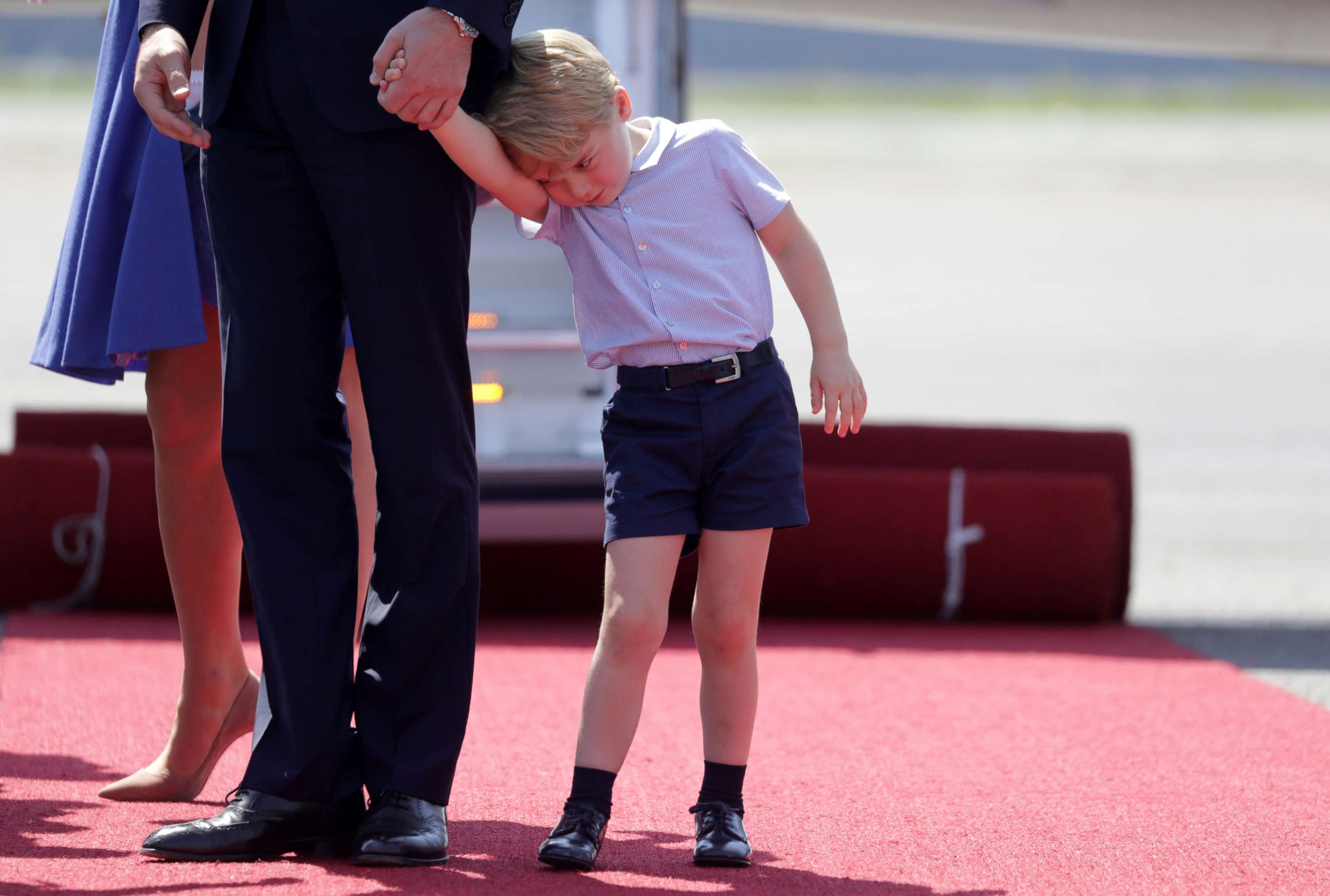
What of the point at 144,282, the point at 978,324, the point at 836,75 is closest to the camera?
the point at 144,282

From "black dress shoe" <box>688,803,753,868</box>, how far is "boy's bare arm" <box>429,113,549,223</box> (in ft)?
2.84

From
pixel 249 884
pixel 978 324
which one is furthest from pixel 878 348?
pixel 249 884

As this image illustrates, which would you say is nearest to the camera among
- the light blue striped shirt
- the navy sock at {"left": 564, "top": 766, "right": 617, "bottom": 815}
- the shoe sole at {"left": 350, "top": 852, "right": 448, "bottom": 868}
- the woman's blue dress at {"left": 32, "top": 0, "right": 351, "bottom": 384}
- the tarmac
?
the shoe sole at {"left": 350, "top": 852, "right": 448, "bottom": 868}

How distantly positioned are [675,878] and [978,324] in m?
13.6

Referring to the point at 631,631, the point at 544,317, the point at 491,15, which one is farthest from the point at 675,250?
the point at 544,317

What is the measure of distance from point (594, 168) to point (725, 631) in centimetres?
66

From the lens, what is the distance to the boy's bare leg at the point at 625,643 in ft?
6.98

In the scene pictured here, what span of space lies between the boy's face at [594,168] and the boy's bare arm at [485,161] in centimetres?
2

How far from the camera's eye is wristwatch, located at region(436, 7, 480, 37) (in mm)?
1917

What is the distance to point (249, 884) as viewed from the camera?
1889 mm

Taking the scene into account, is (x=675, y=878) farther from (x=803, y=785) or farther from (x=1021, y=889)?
(x=803, y=785)

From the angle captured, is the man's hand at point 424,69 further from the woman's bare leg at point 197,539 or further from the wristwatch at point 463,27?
the woman's bare leg at point 197,539

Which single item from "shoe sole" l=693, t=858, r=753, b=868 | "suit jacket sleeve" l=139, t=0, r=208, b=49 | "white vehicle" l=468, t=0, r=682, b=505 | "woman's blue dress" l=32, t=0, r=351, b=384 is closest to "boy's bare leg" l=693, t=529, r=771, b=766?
"shoe sole" l=693, t=858, r=753, b=868

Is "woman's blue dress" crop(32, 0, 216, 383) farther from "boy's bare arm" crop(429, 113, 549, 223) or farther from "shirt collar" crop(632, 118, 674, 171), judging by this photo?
"shirt collar" crop(632, 118, 674, 171)
